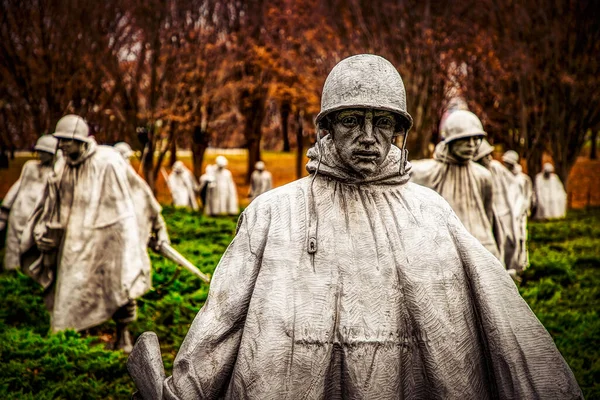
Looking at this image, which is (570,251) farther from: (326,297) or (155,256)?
(326,297)

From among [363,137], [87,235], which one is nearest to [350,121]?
[363,137]

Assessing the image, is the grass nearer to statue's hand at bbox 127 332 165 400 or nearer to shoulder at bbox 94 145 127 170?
shoulder at bbox 94 145 127 170

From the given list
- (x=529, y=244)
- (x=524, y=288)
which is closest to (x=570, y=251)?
(x=529, y=244)

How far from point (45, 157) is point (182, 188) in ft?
64.0

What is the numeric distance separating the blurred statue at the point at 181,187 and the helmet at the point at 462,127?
2493 cm

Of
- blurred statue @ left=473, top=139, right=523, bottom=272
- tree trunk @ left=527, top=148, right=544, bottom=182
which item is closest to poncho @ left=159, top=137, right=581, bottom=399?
blurred statue @ left=473, top=139, right=523, bottom=272

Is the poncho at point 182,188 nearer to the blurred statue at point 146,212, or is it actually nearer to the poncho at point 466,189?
the blurred statue at point 146,212

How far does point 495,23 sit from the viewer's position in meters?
28.9

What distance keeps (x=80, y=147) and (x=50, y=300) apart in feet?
6.25

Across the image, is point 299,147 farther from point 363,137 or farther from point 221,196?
point 363,137

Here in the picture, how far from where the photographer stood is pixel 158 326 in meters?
10.2

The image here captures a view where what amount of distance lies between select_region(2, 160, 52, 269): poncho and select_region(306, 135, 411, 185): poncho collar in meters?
12.1

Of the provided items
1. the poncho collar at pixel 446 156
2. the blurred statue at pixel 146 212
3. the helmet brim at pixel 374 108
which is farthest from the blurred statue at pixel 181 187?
the helmet brim at pixel 374 108

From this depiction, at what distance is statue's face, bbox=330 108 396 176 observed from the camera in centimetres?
328
